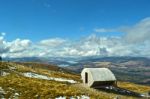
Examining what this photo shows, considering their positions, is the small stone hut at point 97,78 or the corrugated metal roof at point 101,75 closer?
the small stone hut at point 97,78

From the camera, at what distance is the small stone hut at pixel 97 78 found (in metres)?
64.6

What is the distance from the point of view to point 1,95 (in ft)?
139

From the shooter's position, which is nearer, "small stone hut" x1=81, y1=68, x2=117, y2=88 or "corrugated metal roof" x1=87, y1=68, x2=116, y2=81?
"small stone hut" x1=81, y1=68, x2=117, y2=88

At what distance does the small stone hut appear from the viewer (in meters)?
64.6

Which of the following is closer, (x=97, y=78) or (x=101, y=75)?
(x=97, y=78)

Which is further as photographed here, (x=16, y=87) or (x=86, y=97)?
(x=16, y=87)

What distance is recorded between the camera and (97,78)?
64938 millimetres

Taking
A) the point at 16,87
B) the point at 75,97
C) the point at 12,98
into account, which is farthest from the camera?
the point at 16,87

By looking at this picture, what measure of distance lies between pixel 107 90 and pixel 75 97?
21.6m

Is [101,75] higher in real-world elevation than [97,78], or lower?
higher

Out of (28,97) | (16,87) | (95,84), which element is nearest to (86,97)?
(28,97)

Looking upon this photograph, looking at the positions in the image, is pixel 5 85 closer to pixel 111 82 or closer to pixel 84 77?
pixel 84 77

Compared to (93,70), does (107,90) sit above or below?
below

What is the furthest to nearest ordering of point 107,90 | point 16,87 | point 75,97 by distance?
point 107,90, point 16,87, point 75,97
